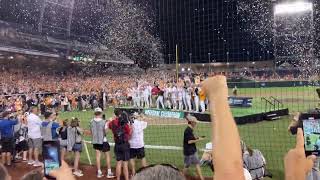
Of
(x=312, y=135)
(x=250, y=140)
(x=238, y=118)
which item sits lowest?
(x=250, y=140)

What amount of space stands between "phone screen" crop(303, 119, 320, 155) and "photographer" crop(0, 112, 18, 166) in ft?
34.6

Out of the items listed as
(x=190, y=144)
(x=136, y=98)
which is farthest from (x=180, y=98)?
(x=190, y=144)

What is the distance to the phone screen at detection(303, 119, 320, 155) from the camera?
3.79m

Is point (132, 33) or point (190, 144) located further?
point (132, 33)

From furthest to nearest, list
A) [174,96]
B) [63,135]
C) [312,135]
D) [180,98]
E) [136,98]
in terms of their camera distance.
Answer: [136,98], [174,96], [180,98], [63,135], [312,135]

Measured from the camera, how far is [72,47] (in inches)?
2136

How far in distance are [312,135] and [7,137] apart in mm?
10846

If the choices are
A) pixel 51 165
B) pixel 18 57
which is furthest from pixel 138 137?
pixel 18 57

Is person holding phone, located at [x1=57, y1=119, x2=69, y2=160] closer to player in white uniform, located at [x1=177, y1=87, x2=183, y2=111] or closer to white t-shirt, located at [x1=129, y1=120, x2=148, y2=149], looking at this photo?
white t-shirt, located at [x1=129, y1=120, x2=148, y2=149]

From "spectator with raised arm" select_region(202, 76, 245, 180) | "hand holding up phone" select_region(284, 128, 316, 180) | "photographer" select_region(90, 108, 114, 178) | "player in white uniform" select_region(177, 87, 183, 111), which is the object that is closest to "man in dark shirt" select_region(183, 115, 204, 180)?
"photographer" select_region(90, 108, 114, 178)

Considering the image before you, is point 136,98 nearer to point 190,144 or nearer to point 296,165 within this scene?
point 190,144

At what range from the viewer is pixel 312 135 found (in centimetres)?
389

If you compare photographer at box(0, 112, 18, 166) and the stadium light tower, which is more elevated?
the stadium light tower

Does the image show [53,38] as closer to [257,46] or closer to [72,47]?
[72,47]
